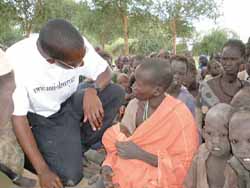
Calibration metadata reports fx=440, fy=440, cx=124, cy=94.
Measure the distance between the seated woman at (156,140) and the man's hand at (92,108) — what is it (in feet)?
1.03

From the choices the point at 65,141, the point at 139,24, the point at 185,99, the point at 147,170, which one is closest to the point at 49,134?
the point at 65,141

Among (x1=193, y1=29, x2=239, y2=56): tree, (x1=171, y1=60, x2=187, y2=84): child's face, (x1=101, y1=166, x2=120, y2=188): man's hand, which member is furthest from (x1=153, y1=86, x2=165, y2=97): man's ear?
(x1=193, y1=29, x2=239, y2=56): tree

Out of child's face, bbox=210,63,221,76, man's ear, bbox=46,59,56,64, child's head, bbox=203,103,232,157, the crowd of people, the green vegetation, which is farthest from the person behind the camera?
the green vegetation

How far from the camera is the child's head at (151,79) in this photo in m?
2.69

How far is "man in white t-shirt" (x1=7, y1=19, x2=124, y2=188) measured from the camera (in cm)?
272

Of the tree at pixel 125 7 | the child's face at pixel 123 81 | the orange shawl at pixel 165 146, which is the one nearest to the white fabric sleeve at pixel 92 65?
the orange shawl at pixel 165 146

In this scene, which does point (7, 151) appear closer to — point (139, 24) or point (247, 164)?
point (247, 164)

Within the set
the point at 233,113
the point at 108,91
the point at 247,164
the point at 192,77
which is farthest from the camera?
the point at 192,77

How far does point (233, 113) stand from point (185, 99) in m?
1.36

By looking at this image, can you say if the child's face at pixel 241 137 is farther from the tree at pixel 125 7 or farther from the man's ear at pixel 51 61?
the tree at pixel 125 7

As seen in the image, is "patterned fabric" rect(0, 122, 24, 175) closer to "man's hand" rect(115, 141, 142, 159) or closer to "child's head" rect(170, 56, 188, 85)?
"man's hand" rect(115, 141, 142, 159)

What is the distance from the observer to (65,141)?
3.11m

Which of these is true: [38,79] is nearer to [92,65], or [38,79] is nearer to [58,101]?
[58,101]

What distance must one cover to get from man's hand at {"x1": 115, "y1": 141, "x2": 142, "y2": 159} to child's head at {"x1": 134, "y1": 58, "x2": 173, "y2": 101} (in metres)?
0.30
